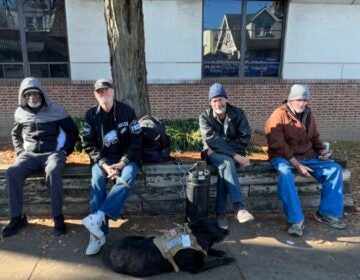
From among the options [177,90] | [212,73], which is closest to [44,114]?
[177,90]

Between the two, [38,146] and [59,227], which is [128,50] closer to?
[38,146]

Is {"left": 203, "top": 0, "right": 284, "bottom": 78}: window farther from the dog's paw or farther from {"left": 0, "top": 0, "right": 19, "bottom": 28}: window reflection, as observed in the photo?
the dog's paw

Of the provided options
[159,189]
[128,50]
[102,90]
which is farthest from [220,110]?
[128,50]

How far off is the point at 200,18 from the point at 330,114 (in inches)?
166

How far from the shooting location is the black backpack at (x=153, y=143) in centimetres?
429

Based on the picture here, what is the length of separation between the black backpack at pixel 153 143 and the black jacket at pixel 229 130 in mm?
542

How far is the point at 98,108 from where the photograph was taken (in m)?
4.00

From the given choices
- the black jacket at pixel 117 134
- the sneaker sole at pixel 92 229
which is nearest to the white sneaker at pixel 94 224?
the sneaker sole at pixel 92 229

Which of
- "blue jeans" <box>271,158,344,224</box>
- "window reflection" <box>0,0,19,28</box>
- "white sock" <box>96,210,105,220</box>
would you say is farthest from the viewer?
"window reflection" <box>0,0,19,28</box>

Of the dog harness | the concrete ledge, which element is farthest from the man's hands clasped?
the dog harness

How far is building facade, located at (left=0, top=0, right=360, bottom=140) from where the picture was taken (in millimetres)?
8578

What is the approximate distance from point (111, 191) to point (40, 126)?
1180 millimetres

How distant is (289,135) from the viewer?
4258 mm

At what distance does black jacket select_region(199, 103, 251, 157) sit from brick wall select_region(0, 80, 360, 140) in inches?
194
